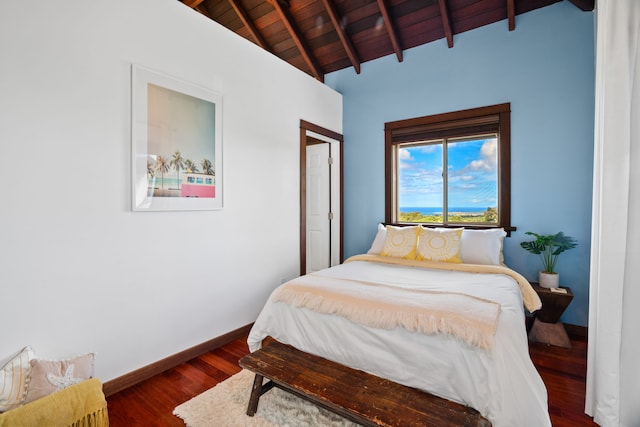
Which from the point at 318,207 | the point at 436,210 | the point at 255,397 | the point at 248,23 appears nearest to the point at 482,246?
the point at 436,210

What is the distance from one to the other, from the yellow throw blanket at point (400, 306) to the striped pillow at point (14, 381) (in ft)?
4.25

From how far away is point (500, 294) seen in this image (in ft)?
6.47

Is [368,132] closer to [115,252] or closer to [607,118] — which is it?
[607,118]

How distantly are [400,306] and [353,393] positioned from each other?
493 millimetres

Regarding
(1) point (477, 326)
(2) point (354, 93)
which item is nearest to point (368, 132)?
(2) point (354, 93)

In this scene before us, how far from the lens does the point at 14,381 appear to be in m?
1.52

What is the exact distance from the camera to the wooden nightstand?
8.58 feet

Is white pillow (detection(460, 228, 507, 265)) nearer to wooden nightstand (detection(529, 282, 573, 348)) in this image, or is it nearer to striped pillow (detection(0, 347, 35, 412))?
wooden nightstand (detection(529, 282, 573, 348))

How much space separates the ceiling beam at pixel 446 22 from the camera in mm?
3102

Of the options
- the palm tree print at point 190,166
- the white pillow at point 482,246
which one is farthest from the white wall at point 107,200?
the white pillow at point 482,246

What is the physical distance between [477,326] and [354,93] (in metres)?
3.45

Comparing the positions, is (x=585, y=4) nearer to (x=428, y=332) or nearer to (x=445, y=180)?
(x=445, y=180)

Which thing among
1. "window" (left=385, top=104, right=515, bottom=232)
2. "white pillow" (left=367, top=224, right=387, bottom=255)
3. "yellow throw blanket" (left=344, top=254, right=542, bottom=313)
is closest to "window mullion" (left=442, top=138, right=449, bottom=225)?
"window" (left=385, top=104, right=515, bottom=232)

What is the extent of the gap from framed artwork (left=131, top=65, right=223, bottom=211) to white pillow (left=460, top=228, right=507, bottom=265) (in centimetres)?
225
